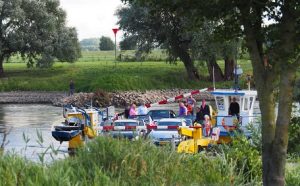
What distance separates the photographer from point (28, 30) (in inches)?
2761

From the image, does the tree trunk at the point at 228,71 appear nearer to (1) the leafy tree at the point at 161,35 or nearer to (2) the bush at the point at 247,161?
(1) the leafy tree at the point at 161,35

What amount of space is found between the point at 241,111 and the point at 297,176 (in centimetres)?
1594

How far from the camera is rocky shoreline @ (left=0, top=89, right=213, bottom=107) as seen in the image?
6000cm

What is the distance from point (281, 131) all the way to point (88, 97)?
168ft

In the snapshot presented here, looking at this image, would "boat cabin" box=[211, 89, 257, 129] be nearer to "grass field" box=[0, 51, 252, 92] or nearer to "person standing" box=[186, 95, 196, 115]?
"person standing" box=[186, 95, 196, 115]

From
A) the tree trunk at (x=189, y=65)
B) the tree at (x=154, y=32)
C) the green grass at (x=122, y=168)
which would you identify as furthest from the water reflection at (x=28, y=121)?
the green grass at (x=122, y=168)

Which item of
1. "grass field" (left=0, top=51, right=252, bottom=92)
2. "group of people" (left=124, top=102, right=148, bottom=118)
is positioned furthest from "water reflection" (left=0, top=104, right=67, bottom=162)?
"grass field" (left=0, top=51, right=252, bottom=92)

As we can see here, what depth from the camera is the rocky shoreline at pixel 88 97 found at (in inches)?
2362

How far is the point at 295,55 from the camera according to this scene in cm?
1051

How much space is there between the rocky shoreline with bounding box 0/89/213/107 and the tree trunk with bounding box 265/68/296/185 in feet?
159

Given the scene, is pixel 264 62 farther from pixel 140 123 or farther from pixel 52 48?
pixel 52 48

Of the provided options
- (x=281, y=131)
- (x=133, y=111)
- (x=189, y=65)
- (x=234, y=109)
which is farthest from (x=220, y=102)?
(x=189, y=65)

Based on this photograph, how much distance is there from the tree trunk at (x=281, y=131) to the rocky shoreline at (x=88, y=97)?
48.5 m

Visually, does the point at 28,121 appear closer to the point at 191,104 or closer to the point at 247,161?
the point at 191,104
